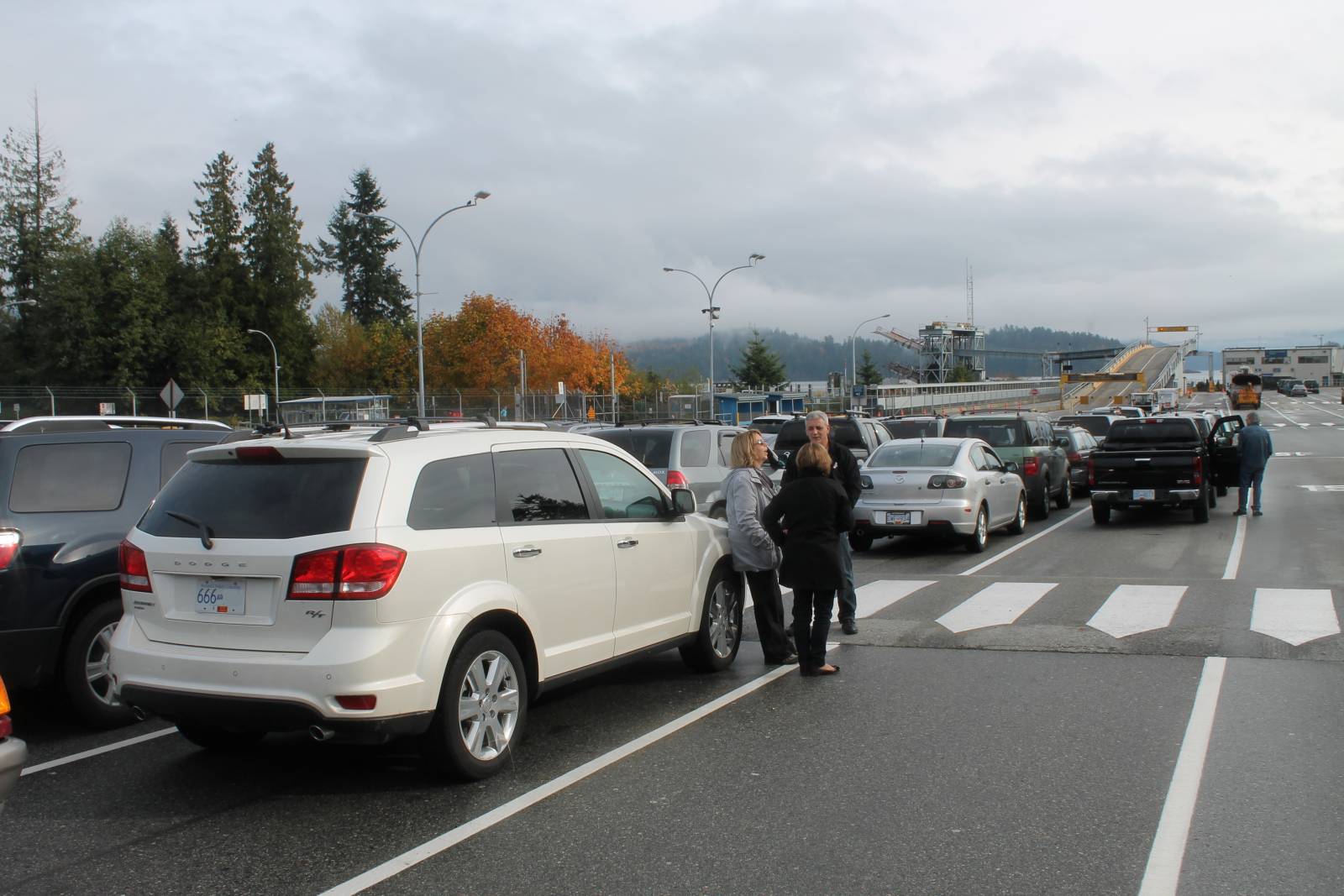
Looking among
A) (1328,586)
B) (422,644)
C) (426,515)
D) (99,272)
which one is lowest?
(1328,586)

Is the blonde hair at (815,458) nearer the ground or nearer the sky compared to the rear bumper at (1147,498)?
nearer the sky

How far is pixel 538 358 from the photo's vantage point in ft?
219

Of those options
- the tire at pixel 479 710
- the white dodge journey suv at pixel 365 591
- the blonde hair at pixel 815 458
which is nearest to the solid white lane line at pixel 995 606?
the blonde hair at pixel 815 458

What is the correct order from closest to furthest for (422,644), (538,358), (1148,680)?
(422,644)
(1148,680)
(538,358)

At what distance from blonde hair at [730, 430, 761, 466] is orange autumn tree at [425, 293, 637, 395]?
5732 centimetres

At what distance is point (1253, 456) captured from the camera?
61.9 feet

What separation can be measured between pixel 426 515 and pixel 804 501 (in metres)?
3.00

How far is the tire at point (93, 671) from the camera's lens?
6.55 meters

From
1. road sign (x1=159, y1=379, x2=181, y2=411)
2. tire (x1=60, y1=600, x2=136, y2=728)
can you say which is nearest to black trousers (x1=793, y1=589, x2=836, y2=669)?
tire (x1=60, y1=600, x2=136, y2=728)

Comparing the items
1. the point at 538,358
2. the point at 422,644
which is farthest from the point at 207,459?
the point at 538,358

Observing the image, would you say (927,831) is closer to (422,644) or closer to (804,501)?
(422,644)

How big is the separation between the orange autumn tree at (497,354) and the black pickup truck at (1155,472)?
48988 millimetres

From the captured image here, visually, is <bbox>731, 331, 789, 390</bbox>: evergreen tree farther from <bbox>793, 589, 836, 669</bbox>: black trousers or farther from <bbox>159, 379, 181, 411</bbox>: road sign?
<bbox>793, 589, 836, 669</bbox>: black trousers

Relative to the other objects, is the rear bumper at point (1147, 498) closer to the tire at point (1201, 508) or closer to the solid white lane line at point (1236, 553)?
the tire at point (1201, 508)
